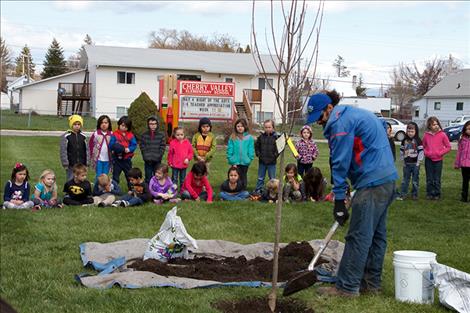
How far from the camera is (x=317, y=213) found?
10594 millimetres

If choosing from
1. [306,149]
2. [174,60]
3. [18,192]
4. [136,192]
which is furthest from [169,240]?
[174,60]

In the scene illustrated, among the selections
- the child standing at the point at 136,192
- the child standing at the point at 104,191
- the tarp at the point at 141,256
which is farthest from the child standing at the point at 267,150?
the tarp at the point at 141,256

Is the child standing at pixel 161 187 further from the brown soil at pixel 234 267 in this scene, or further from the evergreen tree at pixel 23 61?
the evergreen tree at pixel 23 61

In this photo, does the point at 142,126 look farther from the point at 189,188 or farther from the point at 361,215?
the point at 361,215

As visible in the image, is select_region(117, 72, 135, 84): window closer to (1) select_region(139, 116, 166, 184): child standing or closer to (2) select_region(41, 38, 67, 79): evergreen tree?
(2) select_region(41, 38, 67, 79): evergreen tree

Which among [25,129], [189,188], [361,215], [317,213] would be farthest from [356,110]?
[25,129]

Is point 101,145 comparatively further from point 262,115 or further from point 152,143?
point 262,115

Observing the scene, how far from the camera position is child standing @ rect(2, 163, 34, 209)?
1019 cm

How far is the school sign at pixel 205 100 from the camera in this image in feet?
82.2

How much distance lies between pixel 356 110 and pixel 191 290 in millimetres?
2327

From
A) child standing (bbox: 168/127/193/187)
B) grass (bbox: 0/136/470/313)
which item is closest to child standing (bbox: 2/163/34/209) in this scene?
grass (bbox: 0/136/470/313)

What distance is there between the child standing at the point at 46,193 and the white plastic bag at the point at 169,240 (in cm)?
390

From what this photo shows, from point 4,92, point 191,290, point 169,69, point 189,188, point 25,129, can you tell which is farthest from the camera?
point 4,92

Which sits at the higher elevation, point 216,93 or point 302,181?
point 216,93
